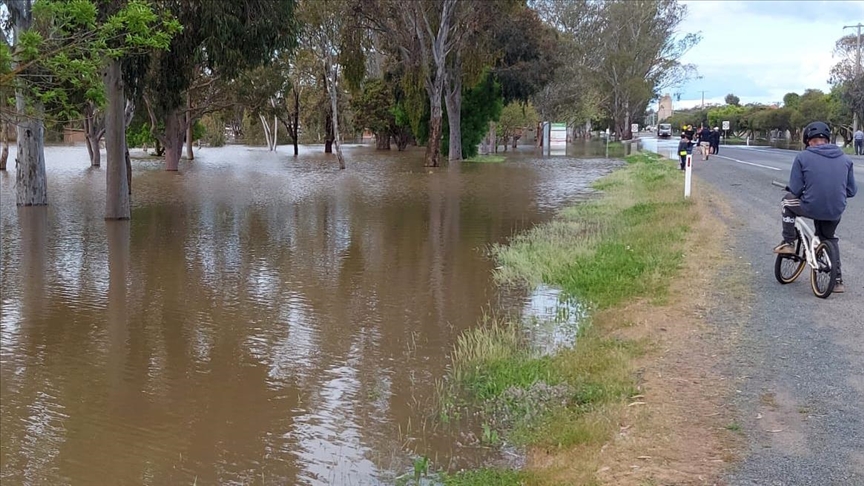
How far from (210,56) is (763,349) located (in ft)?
41.2

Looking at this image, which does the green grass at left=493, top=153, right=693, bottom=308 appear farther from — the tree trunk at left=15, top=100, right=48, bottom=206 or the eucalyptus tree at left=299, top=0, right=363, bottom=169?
the eucalyptus tree at left=299, top=0, right=363, bottom=169

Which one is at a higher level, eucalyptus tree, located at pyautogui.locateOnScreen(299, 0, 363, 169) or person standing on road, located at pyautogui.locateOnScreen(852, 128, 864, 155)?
eucalyptus tree, located at pyautogui.locateOnScreen(299, 0, 363, 169)

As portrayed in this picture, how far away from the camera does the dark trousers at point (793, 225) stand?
28.4 feet

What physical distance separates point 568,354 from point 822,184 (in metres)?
3.51

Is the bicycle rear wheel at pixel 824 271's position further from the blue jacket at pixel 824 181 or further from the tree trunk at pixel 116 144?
the tree trunk at pixel 116 144

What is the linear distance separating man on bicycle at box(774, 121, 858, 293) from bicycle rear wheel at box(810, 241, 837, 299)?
66mm

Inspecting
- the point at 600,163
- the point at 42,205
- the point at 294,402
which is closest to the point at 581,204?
the point at 42,205

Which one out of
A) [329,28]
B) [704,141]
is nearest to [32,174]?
[329,28]

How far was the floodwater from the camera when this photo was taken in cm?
564

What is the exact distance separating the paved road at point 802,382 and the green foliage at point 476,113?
3426cm

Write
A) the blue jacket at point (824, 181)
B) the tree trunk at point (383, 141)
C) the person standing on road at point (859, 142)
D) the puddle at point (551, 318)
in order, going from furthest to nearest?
the tree trunk at point (383, 141), the person standing on road at point (859, 142), the blue jacket at point (824, 181), the puddle at point (551, 318)

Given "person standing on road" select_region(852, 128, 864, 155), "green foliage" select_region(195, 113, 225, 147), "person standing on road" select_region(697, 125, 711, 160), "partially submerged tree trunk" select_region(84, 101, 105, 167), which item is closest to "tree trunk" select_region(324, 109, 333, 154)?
"green foliage" select_region(195, 113, 225, 147)

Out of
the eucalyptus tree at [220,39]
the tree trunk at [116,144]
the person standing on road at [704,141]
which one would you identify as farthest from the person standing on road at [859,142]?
the tree trunk at [116,144]

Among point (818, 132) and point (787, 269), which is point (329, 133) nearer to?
point (787, 269)
